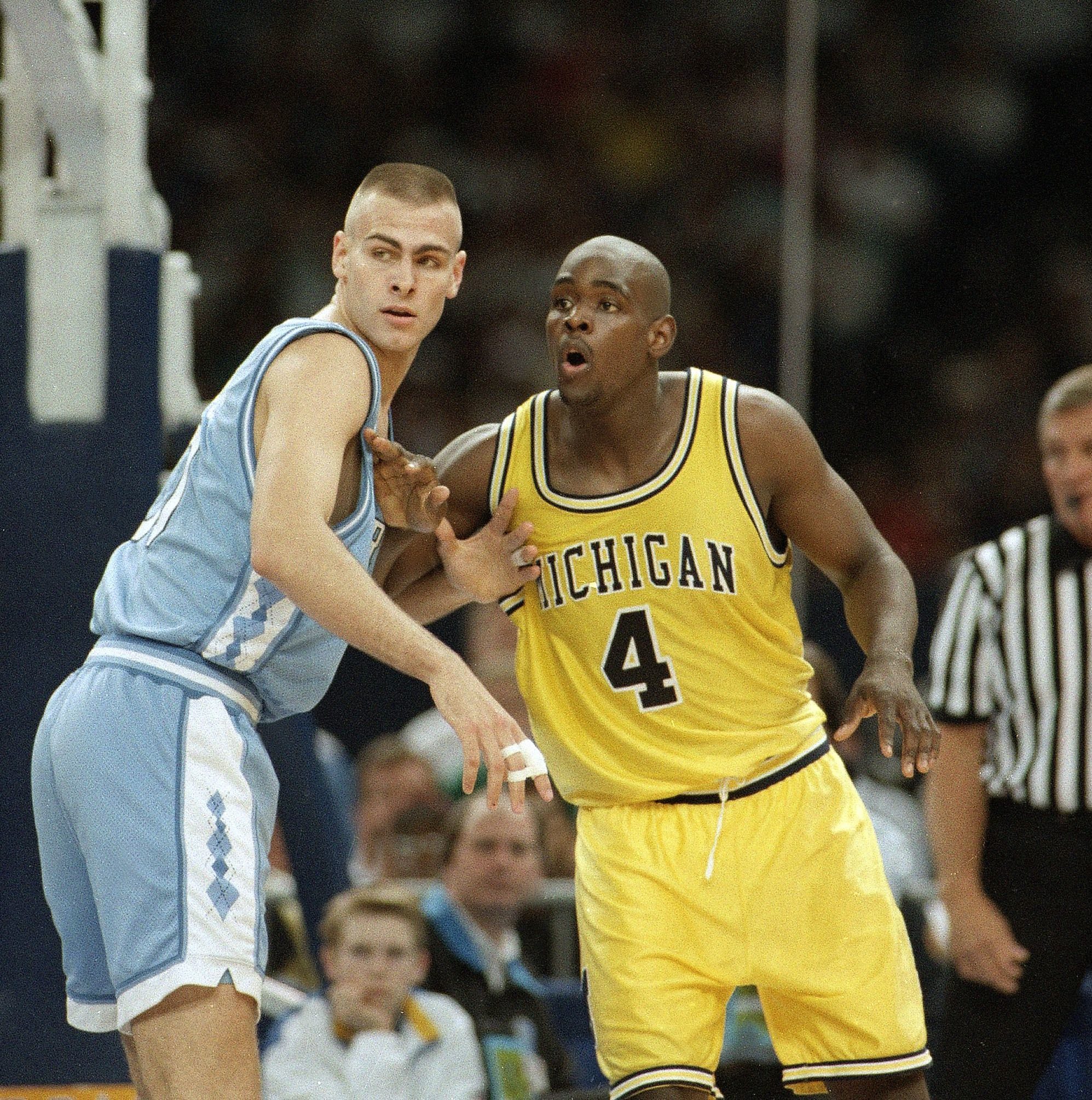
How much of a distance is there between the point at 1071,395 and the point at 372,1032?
2.39m

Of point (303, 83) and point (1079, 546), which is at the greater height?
point (303, 83)

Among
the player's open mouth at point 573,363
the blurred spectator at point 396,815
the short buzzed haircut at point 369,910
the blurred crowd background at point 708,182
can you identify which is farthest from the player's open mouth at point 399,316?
the blurred crowd background at point 708,182

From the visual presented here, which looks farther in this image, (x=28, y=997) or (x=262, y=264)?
(x=262, y=264)

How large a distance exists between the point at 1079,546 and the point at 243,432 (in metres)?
2.43

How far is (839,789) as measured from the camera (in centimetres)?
340

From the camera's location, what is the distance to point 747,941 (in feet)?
10.8

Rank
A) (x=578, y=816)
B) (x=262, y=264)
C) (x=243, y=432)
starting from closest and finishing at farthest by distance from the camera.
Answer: (x=243, y=432)
(x=578, y=816)
(x=262, y=264)

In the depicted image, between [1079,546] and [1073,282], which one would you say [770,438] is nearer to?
[1079,546]

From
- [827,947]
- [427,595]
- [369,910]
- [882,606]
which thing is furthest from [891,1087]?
[369,910]

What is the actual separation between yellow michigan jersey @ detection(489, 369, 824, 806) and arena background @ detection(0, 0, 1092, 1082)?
5.31 m

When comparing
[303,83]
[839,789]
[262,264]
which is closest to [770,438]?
[839,789]

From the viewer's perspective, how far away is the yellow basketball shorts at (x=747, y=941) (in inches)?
127

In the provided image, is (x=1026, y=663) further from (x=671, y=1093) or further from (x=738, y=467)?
(x=671, y=1093)

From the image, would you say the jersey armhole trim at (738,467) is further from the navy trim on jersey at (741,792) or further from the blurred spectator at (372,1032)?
the blurred spectator at (372,1032)
